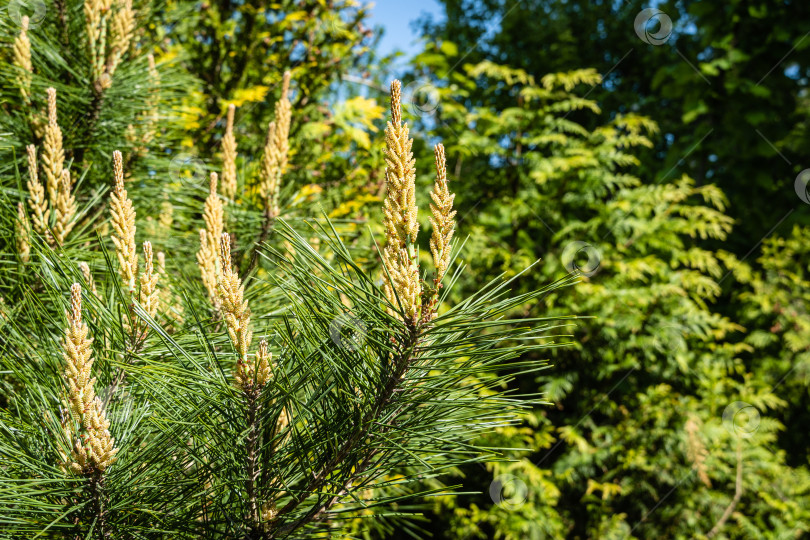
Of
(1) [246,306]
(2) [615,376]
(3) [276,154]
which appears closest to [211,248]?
(1) [246,306]

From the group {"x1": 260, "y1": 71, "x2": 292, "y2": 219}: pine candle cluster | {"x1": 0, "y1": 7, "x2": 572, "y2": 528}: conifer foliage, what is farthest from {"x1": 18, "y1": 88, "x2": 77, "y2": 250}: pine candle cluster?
{"x1": 260, "y1": 71, "x2": 292, "y2": 219}: pine candle cluster

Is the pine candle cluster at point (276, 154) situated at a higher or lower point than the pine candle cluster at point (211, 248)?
higher

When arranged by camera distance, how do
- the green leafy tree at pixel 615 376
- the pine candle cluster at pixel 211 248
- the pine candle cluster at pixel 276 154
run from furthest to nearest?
the green leafy tree at pixel 615 376, the pine candle cluster at pixel 276 154, the pine candle cluster at pixel 211 248

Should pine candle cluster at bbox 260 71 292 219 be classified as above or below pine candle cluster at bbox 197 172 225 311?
above

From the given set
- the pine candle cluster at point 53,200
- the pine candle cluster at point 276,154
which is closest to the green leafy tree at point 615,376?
the pine candle cluster at point 276,154

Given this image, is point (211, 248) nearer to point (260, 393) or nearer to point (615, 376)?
point (260, 393)

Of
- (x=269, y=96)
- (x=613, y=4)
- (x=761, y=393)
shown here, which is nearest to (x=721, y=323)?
(x=761, y=393)

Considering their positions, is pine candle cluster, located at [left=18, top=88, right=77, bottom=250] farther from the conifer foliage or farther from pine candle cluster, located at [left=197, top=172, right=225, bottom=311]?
pine candle cluster, located at [left=197, top=172, right=225, bottom=311]

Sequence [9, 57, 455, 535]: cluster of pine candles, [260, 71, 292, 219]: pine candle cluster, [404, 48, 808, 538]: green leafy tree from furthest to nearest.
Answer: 1. [404, 48, 808, 538]: green leafy tree
2. [260, 71, 292, 219]: pine candle cluster
3. [9, 57, 455, 535]: cluster of pine candles

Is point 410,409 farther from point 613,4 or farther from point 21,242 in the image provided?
point 613,4

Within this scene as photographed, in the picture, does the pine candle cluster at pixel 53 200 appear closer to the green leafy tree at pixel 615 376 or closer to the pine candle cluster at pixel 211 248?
the pine candle cluster at pixel 211 248

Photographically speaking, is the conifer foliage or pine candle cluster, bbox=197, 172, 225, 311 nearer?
the conifer foliage

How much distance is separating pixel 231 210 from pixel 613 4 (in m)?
11.1

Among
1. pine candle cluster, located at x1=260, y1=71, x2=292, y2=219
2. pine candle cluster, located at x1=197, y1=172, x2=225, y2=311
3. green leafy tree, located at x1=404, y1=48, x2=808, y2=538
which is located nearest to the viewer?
pine candle cluster, located at x1=197, y1=172, x2=225, y2=311
